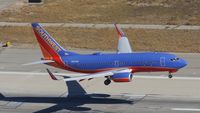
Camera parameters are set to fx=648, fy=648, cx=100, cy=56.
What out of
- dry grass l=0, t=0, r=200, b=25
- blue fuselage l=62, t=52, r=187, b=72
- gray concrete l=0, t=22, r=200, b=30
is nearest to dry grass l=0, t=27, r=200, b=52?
gray concrete l=0, t=22, r=200, b=30

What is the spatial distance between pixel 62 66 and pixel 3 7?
144 feet

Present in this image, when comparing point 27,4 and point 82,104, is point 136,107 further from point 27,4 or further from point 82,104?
point 27,4

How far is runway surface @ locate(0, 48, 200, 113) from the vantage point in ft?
178

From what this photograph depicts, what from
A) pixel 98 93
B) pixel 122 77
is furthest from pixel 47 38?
pixel 122 77

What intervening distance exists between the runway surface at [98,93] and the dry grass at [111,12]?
21443 mm

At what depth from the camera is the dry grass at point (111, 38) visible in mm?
76562

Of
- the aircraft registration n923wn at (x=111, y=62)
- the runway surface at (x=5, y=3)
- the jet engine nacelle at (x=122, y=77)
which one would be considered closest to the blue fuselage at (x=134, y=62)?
the aircraft registration n923wn at (x=111, y=62)

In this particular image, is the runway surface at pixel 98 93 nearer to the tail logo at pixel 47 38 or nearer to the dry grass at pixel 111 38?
the tail logo at pixel 47 38

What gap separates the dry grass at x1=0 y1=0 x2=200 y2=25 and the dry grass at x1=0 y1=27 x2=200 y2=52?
17.6 feet

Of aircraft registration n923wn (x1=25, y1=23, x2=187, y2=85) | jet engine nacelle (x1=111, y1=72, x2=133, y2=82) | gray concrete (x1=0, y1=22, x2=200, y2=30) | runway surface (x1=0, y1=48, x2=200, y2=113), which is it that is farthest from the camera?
gray concrete (x1=0, y1=22, x2=200, y2=30)

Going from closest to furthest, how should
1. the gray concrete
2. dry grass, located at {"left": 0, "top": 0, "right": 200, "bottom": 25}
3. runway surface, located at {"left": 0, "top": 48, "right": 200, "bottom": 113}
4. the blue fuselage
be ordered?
runway surface, located at {"left": 0, "top": 48, "right": 200, "bottom": 113} → the blue fuselage → the gray concrete → dry grass, located at {"left": 0, "top": 0, "right": 200, "bottom": 25}

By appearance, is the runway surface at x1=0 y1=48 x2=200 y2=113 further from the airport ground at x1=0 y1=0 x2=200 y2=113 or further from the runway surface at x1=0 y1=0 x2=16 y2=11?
the runway surface at x1=0 y1=0 x2=16 y2=11

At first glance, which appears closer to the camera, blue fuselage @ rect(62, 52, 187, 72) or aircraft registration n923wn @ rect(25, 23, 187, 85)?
aircraft registration n923wn @ rect(25, 23, 187, 85)

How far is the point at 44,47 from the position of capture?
58.9m
